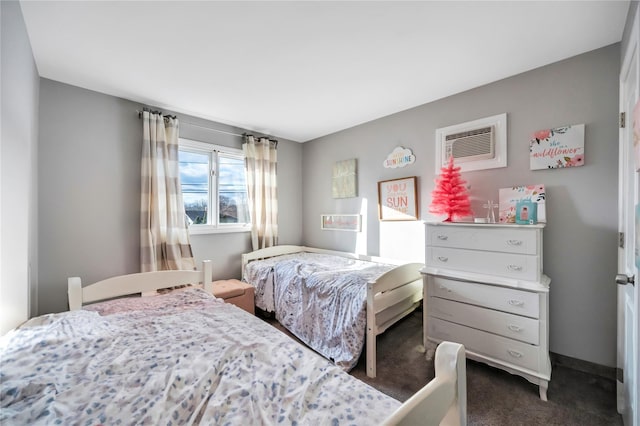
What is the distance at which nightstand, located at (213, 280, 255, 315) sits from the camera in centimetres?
260

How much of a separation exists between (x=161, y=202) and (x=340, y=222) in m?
2.12

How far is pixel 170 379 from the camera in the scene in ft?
2.84

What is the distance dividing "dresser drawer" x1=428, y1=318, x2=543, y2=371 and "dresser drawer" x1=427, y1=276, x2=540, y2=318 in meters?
0.20

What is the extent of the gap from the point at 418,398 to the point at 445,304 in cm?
163

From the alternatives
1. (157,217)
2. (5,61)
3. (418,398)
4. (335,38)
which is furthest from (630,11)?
(157,217)

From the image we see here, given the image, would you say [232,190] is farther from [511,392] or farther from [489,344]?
[511,392]

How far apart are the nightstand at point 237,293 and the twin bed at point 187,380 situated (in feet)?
4.34

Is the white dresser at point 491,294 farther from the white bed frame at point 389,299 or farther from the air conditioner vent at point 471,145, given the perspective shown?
the air conditioner vent at point 471,145

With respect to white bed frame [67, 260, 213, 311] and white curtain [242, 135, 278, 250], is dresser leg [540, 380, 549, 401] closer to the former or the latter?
white bed frame [67, 260, 213, 311]

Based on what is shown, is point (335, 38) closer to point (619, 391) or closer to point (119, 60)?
point (119, 60)

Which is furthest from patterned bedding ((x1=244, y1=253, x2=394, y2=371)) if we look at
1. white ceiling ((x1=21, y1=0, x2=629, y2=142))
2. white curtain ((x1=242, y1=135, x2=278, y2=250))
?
white ceiling ((x1=21, y1=0, x2=629, y2=142))

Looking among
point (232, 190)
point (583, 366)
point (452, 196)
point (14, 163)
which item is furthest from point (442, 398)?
point (232, 190)

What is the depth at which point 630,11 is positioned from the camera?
145 cm

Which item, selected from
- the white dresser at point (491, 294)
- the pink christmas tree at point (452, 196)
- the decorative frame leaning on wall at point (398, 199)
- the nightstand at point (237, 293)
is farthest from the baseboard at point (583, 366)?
the nightstand at point (237, 293)
